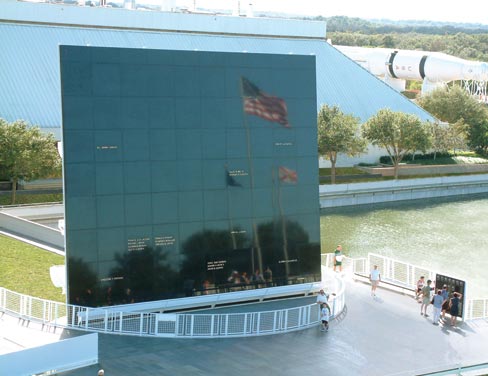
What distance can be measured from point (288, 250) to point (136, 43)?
136 ft

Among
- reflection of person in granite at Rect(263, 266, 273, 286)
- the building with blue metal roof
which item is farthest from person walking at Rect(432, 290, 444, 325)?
the building with blue metal roof

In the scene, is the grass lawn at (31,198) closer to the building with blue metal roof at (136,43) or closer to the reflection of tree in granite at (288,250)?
the building with blue metal roof at (136,43)

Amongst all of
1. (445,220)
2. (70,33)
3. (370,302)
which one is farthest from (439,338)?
(70,33)

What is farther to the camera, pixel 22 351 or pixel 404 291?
pixel 404 291

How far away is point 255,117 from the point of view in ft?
73.2

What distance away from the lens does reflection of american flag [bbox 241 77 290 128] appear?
872 inches

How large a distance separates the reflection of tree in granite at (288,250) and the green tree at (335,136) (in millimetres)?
30296

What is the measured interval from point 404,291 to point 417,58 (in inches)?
2586

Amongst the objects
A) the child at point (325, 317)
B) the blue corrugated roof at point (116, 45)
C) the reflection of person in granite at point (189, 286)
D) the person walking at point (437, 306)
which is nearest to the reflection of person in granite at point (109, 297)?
the reflection of person in granite at point (189, 286)

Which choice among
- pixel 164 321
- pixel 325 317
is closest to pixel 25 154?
pixel 164 321

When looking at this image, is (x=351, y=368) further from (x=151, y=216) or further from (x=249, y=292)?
(x=151, y=216)

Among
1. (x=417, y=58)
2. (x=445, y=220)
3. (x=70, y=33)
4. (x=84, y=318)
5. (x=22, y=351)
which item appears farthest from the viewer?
(x=417, y=58)

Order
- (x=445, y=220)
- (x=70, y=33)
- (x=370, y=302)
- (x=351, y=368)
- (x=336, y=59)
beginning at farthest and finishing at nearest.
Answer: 1. (x=336, y=59)
2. (x=70, y=33)
3. (x=445, y=220)
4. (x=370, y=302)
5. (x=351, y=368)

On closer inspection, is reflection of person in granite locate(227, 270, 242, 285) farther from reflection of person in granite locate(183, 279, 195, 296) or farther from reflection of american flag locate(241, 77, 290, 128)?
reflection of american flag locate(241, 77, 290, 128)
